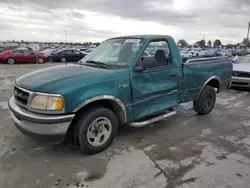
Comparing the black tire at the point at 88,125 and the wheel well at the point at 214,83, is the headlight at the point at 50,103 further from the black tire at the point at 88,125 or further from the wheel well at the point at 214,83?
the wheel well at the point at 214,83

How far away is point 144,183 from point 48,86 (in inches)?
73.1

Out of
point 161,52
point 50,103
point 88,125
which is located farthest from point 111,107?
point 161,52

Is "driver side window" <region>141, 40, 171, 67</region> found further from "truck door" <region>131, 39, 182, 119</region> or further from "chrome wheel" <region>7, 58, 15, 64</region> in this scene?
"chrome wheel" <region>7, 58, 15, 64</region>

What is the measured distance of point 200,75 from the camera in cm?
519

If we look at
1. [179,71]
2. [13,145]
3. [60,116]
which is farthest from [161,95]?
[13,145]

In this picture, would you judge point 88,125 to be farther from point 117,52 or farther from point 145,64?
point 117,52

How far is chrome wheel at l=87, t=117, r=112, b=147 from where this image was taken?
355 cm

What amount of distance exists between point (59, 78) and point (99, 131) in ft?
3.47

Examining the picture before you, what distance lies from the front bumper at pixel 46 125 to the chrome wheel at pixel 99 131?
45 centimetres

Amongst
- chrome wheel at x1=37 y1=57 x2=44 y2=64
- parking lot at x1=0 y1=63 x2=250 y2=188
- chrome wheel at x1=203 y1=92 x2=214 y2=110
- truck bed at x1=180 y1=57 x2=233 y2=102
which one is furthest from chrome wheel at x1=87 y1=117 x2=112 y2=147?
chrome wheel at x1=37 y1=57 x2=44 y2=64

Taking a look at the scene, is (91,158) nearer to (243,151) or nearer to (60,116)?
(60,116)

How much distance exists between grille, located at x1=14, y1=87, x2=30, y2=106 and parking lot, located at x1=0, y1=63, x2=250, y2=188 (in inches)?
34.4

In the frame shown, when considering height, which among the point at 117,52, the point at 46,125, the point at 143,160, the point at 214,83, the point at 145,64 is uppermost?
the point at 117,52

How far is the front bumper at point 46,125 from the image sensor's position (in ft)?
10.2
